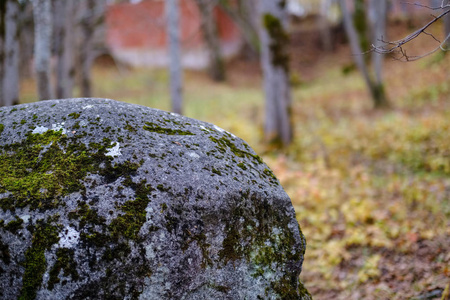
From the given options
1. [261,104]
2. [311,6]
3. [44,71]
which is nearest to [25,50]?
[261,104]

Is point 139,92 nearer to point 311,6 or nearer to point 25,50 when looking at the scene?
point 25,50

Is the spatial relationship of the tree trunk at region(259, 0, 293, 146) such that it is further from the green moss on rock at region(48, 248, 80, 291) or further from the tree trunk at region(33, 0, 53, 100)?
the green moss on rock at region(48, 248, 80, 291)

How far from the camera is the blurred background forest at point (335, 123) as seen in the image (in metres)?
4.08

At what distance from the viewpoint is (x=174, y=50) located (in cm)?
931

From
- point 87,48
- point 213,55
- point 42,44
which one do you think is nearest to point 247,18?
point 213,55

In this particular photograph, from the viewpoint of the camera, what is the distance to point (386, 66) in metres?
17.8

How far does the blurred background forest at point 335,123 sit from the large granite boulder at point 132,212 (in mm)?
1462

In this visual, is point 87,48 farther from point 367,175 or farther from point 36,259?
point 36,259

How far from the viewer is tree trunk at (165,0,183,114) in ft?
29.7

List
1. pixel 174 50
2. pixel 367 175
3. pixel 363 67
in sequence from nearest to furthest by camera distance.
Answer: pixel 367 175
pixel 174 50
pixel 363 67

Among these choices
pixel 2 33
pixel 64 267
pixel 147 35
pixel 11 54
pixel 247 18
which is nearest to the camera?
pixel 64 267

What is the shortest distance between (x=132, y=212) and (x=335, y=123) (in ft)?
31.9

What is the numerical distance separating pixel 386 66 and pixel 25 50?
1833cm

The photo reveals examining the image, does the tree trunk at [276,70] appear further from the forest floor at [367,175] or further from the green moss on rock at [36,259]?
the green moss on rock at [36,259]
